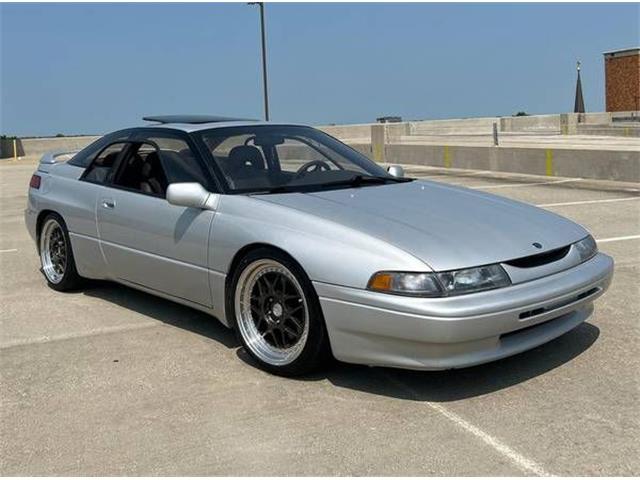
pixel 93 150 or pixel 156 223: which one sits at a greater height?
pixel 93 150

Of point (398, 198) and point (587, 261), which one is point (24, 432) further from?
point (587, 261)

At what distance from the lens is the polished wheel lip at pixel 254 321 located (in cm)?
374

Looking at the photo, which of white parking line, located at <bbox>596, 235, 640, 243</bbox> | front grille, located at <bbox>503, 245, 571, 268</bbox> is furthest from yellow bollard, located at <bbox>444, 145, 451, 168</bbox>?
front grille, located at <bbox>503, 245, 571, 268</bbox>

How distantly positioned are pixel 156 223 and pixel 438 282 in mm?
2034

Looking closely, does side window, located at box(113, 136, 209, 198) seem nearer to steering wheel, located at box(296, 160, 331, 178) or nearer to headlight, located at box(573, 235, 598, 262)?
steering wheel, located at box(296, 160, 331, 178)

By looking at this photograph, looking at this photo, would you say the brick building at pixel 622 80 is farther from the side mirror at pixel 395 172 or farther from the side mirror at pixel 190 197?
the side mirror at pixel 190 197

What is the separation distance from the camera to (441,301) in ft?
10.7

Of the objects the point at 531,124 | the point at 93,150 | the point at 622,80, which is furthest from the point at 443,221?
the point at 622,80

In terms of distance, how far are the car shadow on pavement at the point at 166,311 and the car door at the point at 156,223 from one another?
1.07ft

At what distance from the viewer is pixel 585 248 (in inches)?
158

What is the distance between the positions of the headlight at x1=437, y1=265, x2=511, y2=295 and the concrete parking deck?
1.86ft

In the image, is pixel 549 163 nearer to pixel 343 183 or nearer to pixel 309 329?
pixel 343 183

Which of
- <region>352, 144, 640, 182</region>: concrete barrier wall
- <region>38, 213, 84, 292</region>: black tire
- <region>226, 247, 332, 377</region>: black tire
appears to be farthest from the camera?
<region>352, 144, 640, 182</region>: concrete barrier wall

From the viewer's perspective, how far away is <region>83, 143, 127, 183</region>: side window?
5.26m
